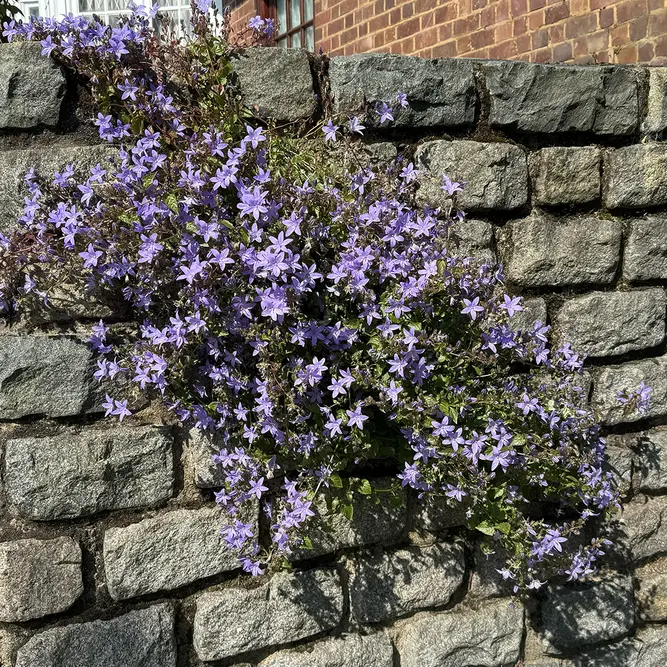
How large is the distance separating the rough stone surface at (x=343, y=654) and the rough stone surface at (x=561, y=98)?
167 centimetres

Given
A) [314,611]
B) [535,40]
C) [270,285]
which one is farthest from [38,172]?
[535,40]

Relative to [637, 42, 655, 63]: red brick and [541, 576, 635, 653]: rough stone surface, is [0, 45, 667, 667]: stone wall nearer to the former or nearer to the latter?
[541, 576, 635, 653]: rough stone surface

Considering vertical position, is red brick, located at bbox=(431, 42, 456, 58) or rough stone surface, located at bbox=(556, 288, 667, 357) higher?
red brick, located at bbox=(431, 42, 456, 58)

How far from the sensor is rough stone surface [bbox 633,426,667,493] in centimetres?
244

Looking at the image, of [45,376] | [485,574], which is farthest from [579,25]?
[45,376]

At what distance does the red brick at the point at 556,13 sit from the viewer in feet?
10.5

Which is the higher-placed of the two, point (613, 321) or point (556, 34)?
point (556, 34)

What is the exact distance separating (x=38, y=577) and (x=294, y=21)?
16.8 feet

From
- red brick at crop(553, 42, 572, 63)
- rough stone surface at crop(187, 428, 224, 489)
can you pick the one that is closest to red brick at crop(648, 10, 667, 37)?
red brick at crop(553, 42, 572, 63)

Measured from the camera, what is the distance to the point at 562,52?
3236 mm

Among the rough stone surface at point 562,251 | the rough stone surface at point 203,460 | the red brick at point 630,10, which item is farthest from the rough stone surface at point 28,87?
the red brick at point 630,10

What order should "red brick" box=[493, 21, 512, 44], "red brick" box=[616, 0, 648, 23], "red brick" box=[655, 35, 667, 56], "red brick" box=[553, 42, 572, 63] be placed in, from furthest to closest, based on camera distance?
"red brick" box=[493, 21, 512, 44] → "red brick" box=[553, 42, 572, 63] → "red brick" box=[616, 0, 648, 23] → "red brick" box=[655, 35, 667, 56]

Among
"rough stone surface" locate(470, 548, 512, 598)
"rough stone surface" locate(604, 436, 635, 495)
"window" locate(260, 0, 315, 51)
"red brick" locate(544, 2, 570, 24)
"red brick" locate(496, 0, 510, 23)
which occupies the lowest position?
"rough stone surface" locate(470, 548, 512, 598)

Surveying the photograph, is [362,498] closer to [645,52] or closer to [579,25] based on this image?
[645,52]
